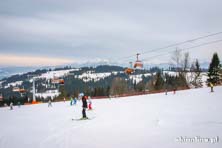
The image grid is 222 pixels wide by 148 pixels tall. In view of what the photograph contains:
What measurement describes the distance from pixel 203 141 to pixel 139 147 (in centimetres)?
232

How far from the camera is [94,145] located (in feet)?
35.2

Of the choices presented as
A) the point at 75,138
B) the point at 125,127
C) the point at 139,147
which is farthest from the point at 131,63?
the point at 139,147

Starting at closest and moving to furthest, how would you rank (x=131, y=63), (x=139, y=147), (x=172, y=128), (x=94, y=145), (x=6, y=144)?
1. (x=139, y=147)
2. (x=94, y=145)
3. (x=6, y=144)
4. (x=172, y=128)
5. (x=131, y=63)

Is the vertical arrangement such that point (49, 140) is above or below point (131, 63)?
below

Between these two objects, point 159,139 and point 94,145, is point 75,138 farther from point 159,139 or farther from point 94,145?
point 159,139

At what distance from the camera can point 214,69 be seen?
226 feet

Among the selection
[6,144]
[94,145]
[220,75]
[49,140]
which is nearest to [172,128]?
[94,145]

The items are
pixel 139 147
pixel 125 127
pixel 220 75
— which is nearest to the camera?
pixel 139 147

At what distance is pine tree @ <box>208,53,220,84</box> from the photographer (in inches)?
2694

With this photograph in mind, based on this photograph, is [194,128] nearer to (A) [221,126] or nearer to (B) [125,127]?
(A) [221,126]

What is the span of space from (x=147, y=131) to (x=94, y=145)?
3279 mm

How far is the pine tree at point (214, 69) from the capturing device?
68438 millimetres

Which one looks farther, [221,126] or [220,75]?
[220,75]

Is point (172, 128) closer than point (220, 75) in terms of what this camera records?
Yes
